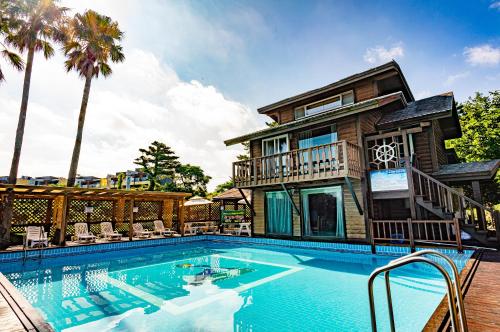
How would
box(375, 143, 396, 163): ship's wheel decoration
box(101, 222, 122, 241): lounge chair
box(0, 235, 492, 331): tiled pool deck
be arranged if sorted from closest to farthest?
box(0, 235, 492, 331): tiled pool deck < box(375, 143, 396, 163): ship's wheel decoration < box(101, 222, 122, 241): lounge chair

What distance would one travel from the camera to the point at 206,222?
17.9m

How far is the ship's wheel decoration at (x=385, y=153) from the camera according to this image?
1029 centimetres

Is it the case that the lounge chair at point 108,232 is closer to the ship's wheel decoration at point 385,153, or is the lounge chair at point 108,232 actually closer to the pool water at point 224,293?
the pool water at point 224,293

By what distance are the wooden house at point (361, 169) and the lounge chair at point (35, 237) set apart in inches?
343

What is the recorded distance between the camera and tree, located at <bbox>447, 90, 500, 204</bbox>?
16.9 m

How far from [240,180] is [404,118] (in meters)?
7.60

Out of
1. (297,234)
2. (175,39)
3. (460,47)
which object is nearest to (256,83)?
(175,39)

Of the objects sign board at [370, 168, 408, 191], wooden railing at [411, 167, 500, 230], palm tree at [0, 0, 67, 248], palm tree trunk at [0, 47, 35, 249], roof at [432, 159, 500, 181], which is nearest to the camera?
wooden railing at [411, 167, 500, 230]

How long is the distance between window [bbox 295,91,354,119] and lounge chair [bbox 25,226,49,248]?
1343cm

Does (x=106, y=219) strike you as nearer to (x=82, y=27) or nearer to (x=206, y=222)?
(x=206, y=222)

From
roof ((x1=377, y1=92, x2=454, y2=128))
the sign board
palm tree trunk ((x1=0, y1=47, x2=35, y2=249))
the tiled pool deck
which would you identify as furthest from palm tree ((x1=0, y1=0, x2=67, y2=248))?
roof ((x1=377, y1=92, x2=454, y2=128))

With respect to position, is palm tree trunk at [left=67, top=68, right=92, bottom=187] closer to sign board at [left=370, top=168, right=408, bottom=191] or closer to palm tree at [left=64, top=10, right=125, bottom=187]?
palm tree at [left=64, top=10, right=125, bottom=187]

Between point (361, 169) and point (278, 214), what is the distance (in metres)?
4.61

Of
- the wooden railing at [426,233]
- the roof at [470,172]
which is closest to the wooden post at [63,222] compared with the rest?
the wooden railing at [426,233]
